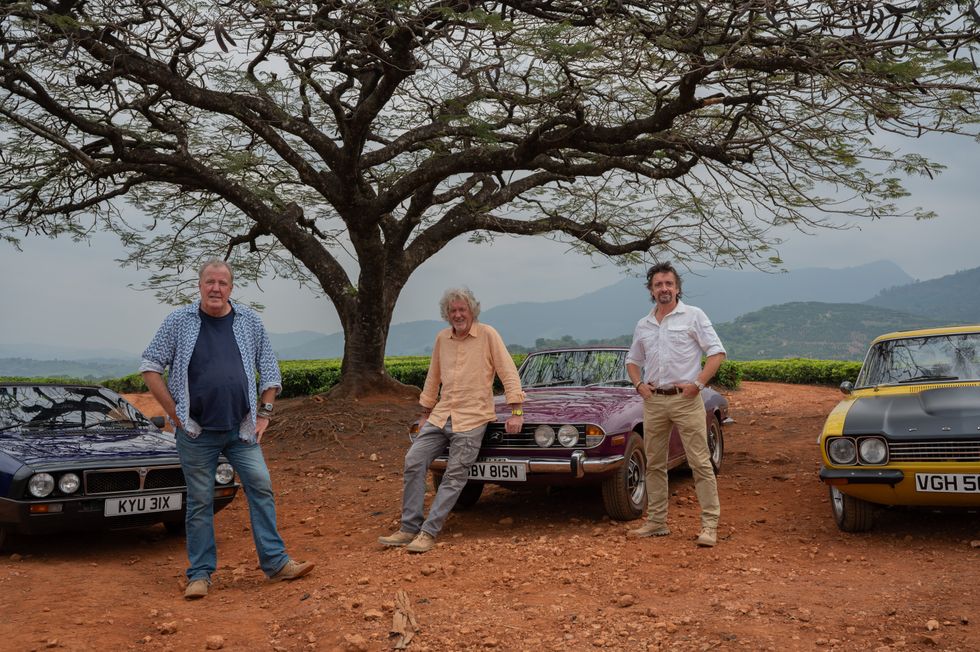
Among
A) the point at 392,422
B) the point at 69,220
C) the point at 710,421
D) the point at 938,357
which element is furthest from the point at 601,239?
the point at 69,220

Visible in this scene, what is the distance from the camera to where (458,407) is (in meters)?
6.57

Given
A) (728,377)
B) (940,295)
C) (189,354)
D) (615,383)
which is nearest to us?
(189,354)

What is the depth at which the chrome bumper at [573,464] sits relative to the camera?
6461 millimetres

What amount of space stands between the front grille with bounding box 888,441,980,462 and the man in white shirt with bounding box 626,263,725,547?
1.26 m

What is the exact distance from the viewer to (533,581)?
17.2 feet

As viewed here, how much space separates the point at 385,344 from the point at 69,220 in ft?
23.5

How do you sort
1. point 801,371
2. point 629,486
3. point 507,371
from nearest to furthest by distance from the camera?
1. point 507,371
2. point 629,486
3. point 801,371

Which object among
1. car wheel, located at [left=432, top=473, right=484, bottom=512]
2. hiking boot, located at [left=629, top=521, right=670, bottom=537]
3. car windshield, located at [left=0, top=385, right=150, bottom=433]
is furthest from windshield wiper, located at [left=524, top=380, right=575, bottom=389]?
car windshield, located at [left=0, top=385, right=150, bottom=433]

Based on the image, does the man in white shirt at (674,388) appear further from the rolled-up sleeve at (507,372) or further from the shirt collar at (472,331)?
the shirt collar at (472,331)

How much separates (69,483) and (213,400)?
1.73 m

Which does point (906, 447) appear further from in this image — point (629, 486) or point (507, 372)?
point (507, 372)

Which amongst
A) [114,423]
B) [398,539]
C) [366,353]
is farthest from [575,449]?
[366,353]

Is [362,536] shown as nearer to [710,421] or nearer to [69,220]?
[710,421]

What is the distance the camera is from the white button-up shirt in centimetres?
626
